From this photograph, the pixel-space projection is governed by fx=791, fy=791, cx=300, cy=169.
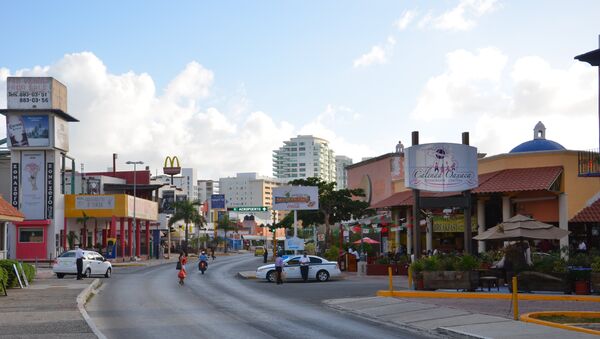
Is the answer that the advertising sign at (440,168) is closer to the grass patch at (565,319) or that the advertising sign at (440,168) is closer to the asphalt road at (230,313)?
the asphalt road at (230,313)

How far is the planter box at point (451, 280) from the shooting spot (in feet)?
86.0

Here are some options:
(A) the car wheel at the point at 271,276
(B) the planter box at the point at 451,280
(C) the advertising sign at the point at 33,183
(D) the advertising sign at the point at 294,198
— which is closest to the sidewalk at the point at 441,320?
(B) the planter box at the point at 451,280

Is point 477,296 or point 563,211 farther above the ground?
point 563,211

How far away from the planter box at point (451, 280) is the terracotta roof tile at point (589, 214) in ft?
44.5

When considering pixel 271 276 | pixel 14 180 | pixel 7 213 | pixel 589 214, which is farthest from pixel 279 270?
pixel 14 180

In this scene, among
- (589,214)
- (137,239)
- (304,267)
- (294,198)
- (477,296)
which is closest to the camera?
(477,296)

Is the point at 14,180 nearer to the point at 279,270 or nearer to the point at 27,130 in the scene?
the point at 27,130

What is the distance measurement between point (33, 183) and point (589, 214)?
5121 centimetres

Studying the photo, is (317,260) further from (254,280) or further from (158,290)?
(158,290)

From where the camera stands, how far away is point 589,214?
124 ft

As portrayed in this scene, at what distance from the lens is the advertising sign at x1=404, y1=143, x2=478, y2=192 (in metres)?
31.3

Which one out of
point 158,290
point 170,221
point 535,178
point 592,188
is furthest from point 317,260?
point 170,221

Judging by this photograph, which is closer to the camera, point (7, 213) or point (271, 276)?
point (7, 213)

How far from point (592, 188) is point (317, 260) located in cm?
1417
